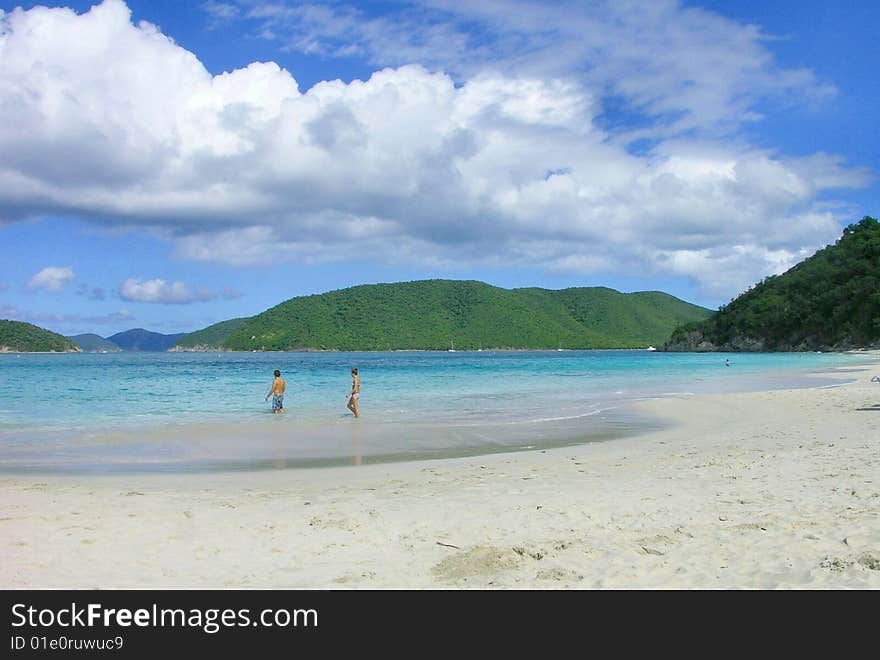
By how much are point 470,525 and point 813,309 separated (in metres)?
138

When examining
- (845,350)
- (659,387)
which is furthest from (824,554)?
(845,350)

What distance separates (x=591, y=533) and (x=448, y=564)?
172 centimetres

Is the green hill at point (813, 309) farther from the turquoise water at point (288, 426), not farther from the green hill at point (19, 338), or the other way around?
the green hill at point (19, 338)

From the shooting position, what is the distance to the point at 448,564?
598 centimetres

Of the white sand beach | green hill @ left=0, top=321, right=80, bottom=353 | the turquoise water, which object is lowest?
the turquoise water

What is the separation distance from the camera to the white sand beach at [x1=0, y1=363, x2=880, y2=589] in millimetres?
5590

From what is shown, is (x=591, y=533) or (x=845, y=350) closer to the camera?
(x=591, y=533)

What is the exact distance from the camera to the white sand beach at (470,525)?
5.59m

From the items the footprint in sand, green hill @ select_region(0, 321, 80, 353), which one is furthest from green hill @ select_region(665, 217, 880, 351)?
green hill @ select_region(0, 321, 80, 353)

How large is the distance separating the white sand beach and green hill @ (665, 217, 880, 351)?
374ft

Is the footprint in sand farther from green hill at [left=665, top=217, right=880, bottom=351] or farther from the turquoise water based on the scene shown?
green hill at [left=665, top=217, right=880, bottom=351]

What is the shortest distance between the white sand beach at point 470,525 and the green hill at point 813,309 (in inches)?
4492
